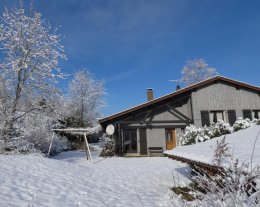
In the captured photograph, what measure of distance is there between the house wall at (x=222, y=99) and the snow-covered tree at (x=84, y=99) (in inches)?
722

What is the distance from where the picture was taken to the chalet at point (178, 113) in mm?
19844

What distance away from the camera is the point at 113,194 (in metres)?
7.75

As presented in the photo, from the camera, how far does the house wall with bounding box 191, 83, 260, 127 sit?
66.1 ft

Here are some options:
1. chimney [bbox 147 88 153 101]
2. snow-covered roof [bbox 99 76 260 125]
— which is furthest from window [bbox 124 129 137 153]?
chimney [bbox 147 88 153 101]

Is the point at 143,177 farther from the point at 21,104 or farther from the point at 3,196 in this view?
the point at 21,104

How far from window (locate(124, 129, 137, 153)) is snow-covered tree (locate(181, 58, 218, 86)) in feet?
61.1

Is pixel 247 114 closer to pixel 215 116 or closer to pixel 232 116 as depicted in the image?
pixel 232 116

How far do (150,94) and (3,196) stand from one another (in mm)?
19184

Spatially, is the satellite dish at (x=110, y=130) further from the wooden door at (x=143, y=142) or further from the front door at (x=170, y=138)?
the front door at (x=170, y=138)

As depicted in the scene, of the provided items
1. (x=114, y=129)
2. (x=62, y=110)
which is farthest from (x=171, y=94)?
(x=62, y=110)

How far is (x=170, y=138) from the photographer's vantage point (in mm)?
20172

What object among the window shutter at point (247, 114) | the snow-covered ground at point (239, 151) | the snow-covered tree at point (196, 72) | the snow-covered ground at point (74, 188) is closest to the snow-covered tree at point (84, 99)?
the snow-covered tree at point (196, 72)

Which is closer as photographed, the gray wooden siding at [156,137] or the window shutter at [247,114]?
the gray wooden siding at [156,137]

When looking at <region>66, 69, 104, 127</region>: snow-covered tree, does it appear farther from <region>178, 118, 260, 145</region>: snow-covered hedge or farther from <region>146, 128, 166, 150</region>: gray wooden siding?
<region>178, 118, 260, 145</region>: snow-covered hedge
